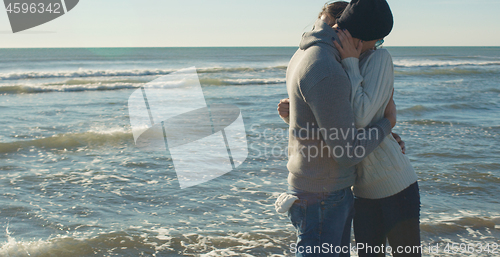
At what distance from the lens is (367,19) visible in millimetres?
1839

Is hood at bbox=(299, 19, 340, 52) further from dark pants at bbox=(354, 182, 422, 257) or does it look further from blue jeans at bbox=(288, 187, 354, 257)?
dark pants at bbox=(354, 182, 422, 257)

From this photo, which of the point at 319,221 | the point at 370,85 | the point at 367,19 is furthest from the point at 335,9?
the point at 319,221

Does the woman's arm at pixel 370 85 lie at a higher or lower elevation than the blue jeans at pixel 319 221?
higher

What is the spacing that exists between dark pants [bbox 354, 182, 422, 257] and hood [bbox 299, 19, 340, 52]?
35.8 inches

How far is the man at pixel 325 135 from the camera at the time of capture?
1.65 meters

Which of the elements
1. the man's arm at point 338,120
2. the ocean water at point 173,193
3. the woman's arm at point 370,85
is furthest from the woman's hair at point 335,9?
the ocean water at point 173,193

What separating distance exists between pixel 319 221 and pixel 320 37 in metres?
0.86

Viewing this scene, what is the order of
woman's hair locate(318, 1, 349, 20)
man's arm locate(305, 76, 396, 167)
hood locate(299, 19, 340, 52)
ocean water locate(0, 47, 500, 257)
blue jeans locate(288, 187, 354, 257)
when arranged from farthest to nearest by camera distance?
ocean water locate(0, 47, 500, 257) < woman's hair locate(318, 1, 349, 20) < blue jeans locate(288, 187, 354, 257) < hood locate(299, 19, 340, 52) < man's arm locate(305, 76, 396, 167)

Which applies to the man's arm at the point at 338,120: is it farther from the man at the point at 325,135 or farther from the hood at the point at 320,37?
the hood at the point at 320,37

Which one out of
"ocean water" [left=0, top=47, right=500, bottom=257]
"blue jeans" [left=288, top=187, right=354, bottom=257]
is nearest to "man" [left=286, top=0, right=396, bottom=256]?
"blue jeans" [left=288, top=187, right=354, bottom=257]

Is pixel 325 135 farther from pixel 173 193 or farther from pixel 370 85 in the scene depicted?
pixel 173 193

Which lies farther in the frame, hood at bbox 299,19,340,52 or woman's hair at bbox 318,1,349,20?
woman's hair at bbox 318,1,349,20

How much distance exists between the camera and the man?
5.42 ft

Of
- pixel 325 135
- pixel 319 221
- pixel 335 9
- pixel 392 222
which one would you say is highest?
pixel 335 9
